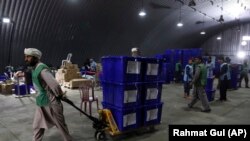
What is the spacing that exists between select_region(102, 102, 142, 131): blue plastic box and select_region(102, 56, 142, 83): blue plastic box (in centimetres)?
58

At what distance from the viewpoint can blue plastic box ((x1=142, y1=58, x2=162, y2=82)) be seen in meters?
5.05

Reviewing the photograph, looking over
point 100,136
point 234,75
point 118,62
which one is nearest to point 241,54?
point 234,75

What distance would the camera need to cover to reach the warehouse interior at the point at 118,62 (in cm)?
503

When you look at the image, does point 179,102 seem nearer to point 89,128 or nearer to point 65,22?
point 89,128

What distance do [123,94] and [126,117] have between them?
0.50 metres

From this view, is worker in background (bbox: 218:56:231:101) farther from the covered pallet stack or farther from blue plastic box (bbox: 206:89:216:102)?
the covered pallet stack

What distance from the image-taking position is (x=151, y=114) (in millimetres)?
5324

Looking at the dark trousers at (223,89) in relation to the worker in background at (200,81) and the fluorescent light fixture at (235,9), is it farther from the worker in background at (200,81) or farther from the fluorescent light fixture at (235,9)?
the fluorescent light fixture at (235,9)

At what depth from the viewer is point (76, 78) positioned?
12.9 m

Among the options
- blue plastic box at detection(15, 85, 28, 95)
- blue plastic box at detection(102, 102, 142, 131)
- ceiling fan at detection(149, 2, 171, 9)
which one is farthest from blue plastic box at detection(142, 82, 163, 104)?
ceiling fan at detection(149, 2, 171, 9)

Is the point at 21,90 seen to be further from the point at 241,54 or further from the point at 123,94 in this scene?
the point at 241,54

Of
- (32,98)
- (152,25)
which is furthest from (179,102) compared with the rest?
(152,25)

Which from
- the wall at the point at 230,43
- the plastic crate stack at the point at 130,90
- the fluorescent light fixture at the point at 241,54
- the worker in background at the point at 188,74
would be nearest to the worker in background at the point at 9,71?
the worker in background at the point at 188,74

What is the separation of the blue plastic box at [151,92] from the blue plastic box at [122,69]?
29 centimetres
